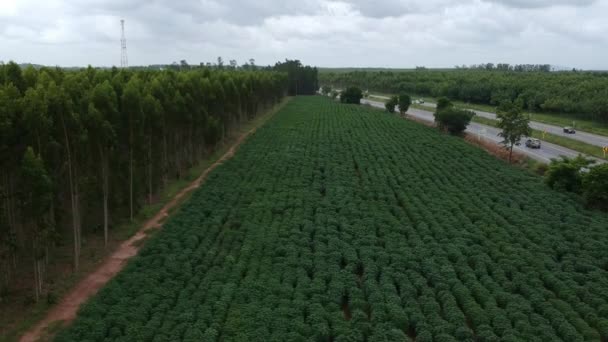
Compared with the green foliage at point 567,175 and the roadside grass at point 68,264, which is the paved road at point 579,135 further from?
the roadside grass at point 68,264

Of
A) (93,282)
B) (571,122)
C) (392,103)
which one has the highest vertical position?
(392,103)

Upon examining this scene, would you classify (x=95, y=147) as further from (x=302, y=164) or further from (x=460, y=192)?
(x=460, y=192)

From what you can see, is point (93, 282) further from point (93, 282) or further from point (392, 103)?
point (392, 103)

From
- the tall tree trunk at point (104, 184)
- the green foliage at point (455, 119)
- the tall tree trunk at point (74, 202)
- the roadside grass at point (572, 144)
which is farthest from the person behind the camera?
the green foliage at point (455, 119)

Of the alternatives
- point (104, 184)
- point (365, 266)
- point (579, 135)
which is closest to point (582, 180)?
point (365, 266)

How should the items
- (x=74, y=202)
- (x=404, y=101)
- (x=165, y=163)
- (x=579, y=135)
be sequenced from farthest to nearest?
1. (x=404, y=101)
2. (x=579, y=135)
3. (x=165, y=163)
4. (x=74, y=202)

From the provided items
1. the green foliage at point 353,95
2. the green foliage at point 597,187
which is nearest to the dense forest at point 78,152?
the green foliage at point 597,187

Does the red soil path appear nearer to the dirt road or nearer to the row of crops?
the dirt road
